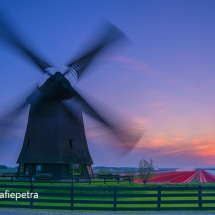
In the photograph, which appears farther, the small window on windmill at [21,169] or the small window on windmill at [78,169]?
the small window on windmill at [21,169]

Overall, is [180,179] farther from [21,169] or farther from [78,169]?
[21,169]

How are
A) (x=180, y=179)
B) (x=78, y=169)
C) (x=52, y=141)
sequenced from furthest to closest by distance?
(x=180, y=179) → (x=78, y=169) → (x=52, y=141)

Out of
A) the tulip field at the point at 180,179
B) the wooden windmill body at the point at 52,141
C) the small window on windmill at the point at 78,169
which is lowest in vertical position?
the tulip field at the point at 180,179

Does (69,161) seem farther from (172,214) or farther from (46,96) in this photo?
(172,214)

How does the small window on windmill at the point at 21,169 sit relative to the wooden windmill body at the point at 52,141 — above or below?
below

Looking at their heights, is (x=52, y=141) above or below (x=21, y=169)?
above

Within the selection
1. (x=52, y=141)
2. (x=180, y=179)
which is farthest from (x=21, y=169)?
(x=180, y=179)

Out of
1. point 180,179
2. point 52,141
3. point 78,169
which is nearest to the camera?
point 52,141

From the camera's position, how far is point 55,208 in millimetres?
15281

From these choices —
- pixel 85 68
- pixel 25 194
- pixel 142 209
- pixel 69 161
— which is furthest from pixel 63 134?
pixel 142 209

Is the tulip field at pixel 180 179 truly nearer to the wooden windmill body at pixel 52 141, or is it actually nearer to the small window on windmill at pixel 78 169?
the small window on windmill at pixel 78 169

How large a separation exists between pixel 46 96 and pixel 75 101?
2038 mm

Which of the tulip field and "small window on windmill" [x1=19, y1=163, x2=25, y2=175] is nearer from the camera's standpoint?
"small window on windmill" [x1=19, y1=163, x2=25, y2=175]

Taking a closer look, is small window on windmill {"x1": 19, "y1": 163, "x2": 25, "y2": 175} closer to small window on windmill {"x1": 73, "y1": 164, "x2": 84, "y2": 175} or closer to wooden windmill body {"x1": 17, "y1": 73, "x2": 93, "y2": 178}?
wooden windmill body {"x1": 17, "y1": 73, "x2": 93, "y2": 178}
